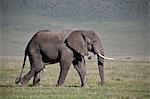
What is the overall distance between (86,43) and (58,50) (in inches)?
13.9

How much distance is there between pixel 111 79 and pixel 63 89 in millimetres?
1471

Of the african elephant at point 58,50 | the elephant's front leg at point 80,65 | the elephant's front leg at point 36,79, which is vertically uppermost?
the african elephant at point 58,50

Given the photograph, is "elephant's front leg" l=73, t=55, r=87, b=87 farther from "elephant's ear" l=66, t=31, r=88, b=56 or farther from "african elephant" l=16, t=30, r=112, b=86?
"elephant's ear" l=66, t=31, r=88, b=56

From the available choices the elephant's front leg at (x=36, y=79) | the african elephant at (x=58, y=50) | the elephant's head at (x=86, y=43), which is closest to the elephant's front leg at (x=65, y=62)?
the african elephant at (x=58, y=50)

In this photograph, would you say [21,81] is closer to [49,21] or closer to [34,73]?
[34,73]

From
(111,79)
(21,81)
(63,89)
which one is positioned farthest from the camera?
(111,79)

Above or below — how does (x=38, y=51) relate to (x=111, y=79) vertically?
above

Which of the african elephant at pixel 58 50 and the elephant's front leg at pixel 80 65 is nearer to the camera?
the african elephant at pixel 58 50

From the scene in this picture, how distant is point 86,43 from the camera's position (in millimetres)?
6375

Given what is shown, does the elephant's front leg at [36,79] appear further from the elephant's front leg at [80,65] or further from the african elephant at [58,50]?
the elephant's front leg at [80,65]

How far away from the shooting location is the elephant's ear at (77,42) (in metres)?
6.27

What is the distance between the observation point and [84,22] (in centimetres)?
873

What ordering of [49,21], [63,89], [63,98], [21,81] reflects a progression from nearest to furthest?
[63,98] < [63,89] < [21,81] < [49,21]

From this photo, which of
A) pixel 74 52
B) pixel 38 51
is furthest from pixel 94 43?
pixel 38 51
